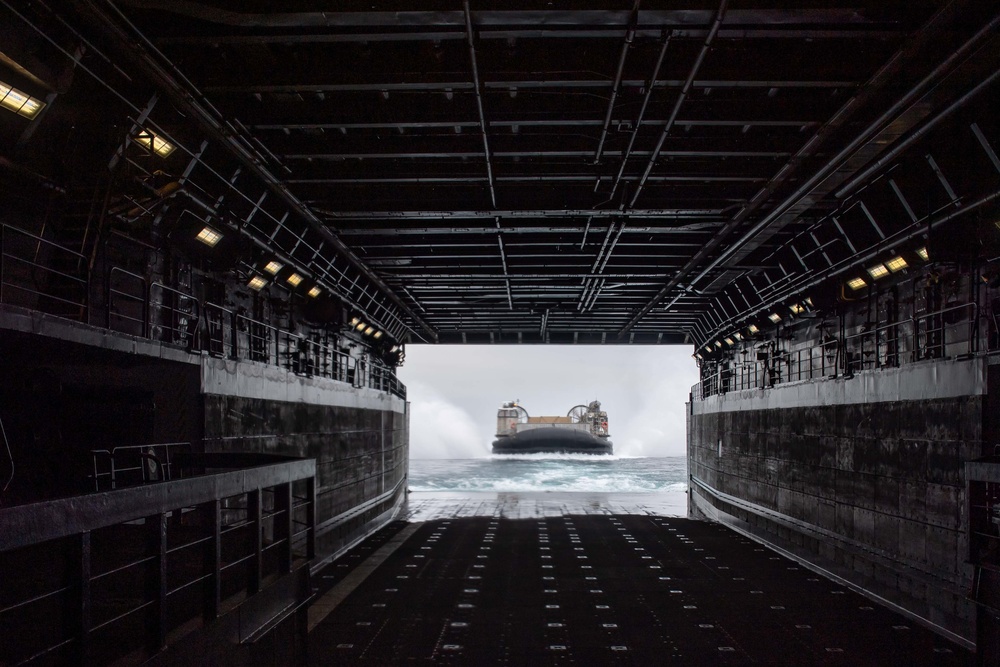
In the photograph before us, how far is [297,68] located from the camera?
34.0 ft

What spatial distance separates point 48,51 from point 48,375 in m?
4.93

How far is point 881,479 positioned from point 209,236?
13422mm

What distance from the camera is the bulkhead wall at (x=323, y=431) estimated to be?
1320 centimetres

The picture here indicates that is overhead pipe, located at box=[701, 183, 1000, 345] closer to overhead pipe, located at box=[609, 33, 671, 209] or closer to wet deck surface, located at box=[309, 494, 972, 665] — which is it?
overhead pipe, located at box=[609, 33, 671, 209]

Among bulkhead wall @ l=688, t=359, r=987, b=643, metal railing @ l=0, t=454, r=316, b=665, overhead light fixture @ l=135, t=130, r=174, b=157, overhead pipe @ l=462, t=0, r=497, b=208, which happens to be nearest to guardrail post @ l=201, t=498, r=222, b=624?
metal railing @ l=0, t=454, r=316, b=665

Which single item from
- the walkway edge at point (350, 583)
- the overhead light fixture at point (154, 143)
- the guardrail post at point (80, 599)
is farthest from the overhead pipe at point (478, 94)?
the walkway edge at point (350, 583)

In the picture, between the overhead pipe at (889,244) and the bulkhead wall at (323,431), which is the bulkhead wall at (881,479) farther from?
the bulkhead wall at (323,431)

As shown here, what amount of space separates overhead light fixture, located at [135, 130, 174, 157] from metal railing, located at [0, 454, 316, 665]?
186 inches

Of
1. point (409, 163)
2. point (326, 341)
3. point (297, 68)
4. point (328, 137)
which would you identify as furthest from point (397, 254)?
point (297, 68)

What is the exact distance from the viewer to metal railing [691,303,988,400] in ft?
39.2

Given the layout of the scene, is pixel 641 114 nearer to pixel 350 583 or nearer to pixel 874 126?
pixel 874 126

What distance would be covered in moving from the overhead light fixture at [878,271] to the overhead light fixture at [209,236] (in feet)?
43.6

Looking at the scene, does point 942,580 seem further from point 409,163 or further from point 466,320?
point 466,320

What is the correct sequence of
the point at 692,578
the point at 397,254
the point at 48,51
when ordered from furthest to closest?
the point at 397,254 < the point at 692,578 < the point at 48,51
